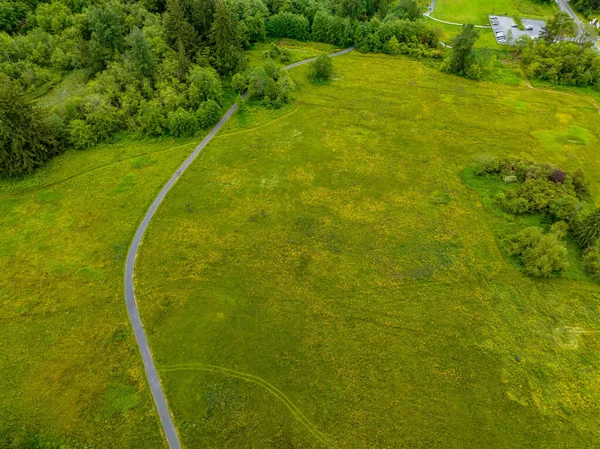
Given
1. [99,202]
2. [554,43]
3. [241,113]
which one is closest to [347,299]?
[99,202]

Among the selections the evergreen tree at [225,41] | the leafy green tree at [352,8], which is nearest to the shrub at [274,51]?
the evergreen tree at [225,41]

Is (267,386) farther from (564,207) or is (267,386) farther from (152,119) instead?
(152,119)

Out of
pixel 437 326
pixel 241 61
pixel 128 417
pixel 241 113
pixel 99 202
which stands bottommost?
pixel 128 417

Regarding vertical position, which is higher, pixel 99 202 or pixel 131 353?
pixel 99 202

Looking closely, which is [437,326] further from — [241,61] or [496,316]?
[241,61]

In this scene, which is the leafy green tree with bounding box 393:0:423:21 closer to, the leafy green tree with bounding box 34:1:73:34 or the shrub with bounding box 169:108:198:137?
the shrub with bounding box 169:108:198:137
